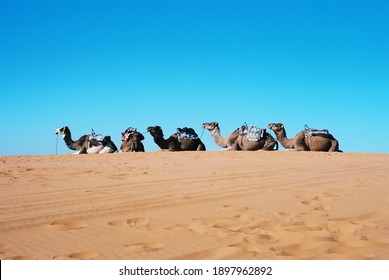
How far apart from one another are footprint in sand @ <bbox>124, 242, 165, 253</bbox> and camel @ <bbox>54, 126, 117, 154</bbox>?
686 inches

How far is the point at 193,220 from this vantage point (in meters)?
3.96

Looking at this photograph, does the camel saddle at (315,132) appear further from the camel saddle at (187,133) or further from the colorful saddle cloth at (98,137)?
the colorful saddle cloth at (98,137)

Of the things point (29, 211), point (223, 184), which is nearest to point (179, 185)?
point (223, 184)

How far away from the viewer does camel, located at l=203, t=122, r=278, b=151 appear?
1998 cm

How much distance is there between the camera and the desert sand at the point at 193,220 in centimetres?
301

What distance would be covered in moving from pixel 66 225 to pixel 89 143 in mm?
17717

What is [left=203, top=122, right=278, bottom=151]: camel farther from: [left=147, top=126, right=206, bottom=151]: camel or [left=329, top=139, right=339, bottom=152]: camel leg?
[left=329, top=139, right=339, bottom=152]: camel leg

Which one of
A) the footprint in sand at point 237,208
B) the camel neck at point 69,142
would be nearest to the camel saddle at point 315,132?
the camel neck at point 69,142

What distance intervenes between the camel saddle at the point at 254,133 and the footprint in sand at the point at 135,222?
16.3 metres

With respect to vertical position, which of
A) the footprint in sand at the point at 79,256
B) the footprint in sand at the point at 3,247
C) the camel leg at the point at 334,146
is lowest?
the footprint in sand at the point at 79,256

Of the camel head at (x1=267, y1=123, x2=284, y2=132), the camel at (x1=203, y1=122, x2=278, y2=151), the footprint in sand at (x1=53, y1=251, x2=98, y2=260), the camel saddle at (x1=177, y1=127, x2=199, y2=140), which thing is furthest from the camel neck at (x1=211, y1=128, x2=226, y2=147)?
the footprint in sand at (x1=53, y1=251, x2=98, y2=260)

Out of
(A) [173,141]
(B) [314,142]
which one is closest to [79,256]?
(B) [314,142]

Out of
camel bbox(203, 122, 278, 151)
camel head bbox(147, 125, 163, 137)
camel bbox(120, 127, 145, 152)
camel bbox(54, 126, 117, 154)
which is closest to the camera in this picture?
camel bbox(203, 122, 278, 151)

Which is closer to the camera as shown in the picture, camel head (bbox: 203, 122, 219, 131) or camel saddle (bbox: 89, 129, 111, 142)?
camel saddle (bbox: 89, 129, 111, 142)
